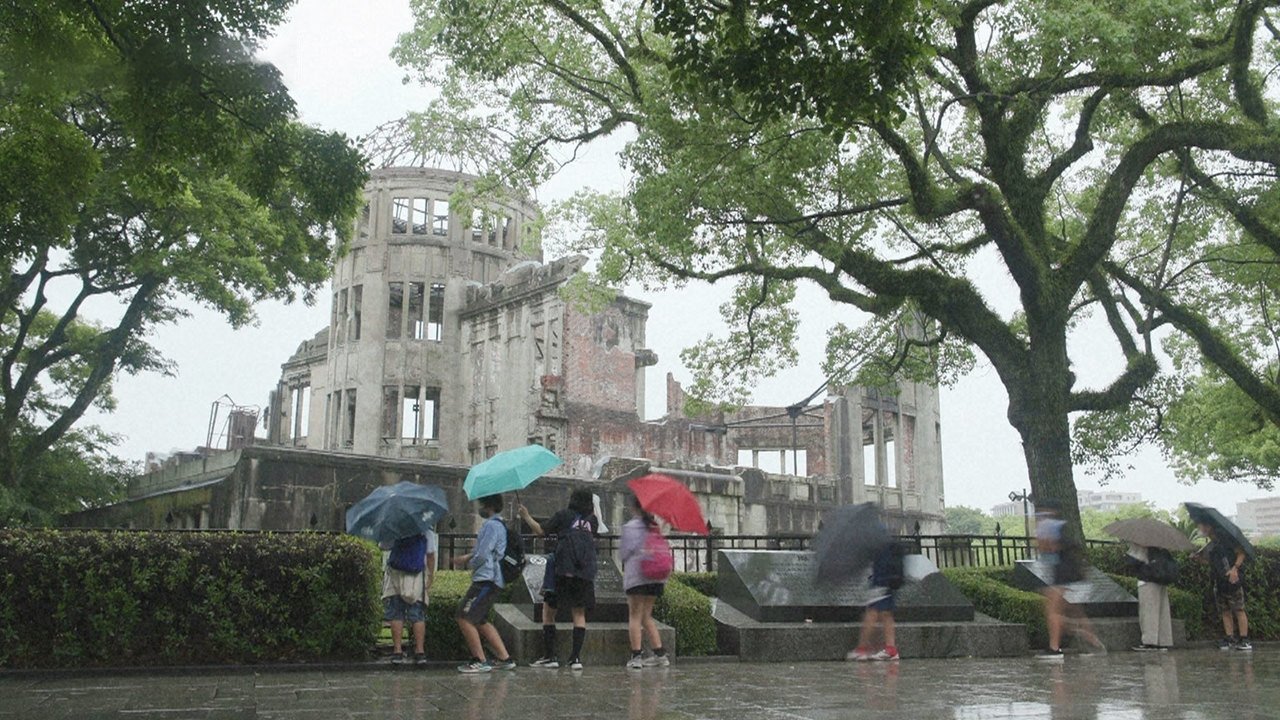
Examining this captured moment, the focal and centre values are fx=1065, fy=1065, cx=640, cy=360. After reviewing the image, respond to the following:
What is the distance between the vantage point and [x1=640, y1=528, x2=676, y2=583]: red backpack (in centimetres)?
966

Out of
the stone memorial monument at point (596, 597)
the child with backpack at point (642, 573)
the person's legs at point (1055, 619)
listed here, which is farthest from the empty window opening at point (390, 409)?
the person's legs at point (1055, 619)

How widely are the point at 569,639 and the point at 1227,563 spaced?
8.56 m

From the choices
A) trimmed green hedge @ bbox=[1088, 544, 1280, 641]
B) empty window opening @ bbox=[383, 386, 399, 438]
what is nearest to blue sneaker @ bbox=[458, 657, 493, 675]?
trimmed green hedge @ bbox=[1088, 544, 1280, 641]

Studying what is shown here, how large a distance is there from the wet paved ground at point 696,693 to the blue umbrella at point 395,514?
49.3 inches

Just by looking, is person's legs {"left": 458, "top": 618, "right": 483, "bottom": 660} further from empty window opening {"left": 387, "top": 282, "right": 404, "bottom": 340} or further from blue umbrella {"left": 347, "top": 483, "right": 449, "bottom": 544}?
empty window opening {"left": 387, "top": 282, "right": 404, "bottom": 340}

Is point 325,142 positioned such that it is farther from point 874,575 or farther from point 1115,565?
point 1115,565

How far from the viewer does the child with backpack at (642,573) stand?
968cm

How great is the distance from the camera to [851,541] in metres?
10.6

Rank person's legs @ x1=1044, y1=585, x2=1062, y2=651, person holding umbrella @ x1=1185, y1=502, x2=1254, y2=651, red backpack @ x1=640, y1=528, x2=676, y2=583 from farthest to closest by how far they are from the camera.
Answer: person holding umbrella @ x1=1185, y1=502, x2=1254, y2=651 → person's legs @ x1=1044, y1=585, x2=1062, y2=651 → red backpack @ x1=640, y1=528, x2=676, y2=583

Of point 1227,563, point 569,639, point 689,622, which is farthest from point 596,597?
point 1227,563

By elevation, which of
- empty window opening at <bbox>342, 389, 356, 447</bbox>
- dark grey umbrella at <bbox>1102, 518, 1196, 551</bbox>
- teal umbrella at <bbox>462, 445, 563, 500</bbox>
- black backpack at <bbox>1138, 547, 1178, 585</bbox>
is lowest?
black backpack at <bbox>1138, 547, 1178, 585</bbox>

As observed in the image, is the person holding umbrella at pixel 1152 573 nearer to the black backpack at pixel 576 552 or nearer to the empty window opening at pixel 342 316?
the black backpack at pixel 576 552

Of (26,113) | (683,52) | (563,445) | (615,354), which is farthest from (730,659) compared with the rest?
(615,354)

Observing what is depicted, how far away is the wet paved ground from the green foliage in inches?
27.4
